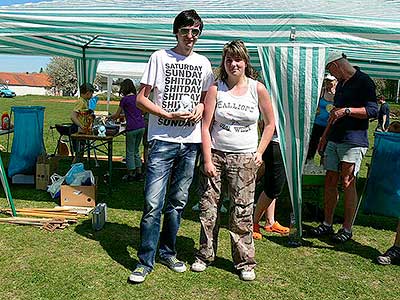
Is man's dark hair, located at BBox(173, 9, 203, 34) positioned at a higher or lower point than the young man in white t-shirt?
higher

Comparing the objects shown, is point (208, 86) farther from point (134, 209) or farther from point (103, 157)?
point (103, 157)

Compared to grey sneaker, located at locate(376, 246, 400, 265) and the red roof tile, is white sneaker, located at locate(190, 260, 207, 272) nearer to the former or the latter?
grey sneaker, located at locate(376, 246, 400, 265)

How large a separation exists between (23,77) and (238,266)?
86764 millimetres

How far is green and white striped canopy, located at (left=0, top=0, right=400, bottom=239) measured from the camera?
3.60 m

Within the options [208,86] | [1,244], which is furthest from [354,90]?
[1,244]

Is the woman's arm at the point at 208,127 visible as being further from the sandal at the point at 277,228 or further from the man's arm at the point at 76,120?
the man's arm at the point at 76,120

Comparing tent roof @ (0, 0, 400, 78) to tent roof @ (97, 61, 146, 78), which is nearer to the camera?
tent roof @ (0, 0, 400, 78)

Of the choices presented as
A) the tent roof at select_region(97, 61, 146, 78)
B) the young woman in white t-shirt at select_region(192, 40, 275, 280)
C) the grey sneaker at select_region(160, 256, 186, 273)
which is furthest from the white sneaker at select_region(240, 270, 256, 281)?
the tent roof at select_region(97, 61, 146, 78)

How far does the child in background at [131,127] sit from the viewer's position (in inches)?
250

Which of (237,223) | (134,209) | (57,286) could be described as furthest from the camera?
(134,209)

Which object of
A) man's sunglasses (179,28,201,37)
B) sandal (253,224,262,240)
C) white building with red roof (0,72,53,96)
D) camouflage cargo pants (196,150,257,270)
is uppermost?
man's sunglasses (179,28,201,37)

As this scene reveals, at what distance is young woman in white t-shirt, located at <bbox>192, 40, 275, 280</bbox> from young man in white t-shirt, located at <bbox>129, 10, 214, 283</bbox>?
109 millimetres

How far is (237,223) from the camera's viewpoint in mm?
3295

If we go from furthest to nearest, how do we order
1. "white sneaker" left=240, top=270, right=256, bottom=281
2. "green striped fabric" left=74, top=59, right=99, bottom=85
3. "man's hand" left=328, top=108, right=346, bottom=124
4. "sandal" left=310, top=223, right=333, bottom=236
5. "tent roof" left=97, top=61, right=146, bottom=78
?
1. "tent roof" left=97, top=61, right=146, bottom=78
2. "green striped fabric" left=74, top=59, right=99, bottom=85
3. "sandal" left=310, top=223, right=333, bottom=236
4. "man's hand" left=328, top=108, right=346, bottom=124
5. "white sneaker" left=240, top=270, right=256, bottom=281
